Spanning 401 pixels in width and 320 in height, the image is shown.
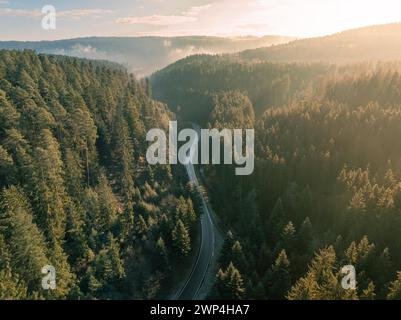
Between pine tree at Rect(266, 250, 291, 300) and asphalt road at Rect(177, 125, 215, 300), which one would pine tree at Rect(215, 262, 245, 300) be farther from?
asphalt road at Rect(177, 125, 215, 300)

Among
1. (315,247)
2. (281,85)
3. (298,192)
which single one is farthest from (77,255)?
(281,85)

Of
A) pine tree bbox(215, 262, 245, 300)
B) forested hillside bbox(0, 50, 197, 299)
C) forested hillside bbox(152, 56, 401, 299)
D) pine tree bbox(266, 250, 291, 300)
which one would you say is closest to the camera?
forested hillside bbox(152, 56, 401, 299)

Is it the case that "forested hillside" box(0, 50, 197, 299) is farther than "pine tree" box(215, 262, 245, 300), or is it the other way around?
"pine tree" box(215, 262, 245, 300)

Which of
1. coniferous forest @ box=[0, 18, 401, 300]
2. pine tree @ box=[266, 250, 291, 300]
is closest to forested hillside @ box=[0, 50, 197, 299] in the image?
coniferous forest @ box=[0, 18, 401, 300]

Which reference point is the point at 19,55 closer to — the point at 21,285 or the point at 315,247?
the point at 21,285

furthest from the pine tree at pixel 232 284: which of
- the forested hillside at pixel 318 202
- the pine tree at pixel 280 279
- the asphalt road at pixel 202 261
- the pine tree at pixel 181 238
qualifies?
the pine tree at pixel 181 238

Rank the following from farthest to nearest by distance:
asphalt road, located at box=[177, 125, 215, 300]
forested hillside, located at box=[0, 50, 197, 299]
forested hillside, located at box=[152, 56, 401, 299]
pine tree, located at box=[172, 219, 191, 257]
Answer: pine tree, located at box=[172, 219, 191, 257], asphalt road, located at box=[177, 125, 215, 300], forested hillside, located at box=[0, 50, 197, 299], forested hillside, located at box=[152, 56, 401, 299]

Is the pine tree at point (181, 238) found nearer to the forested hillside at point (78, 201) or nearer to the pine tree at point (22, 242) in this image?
the forested hillside at point (78, 201)
